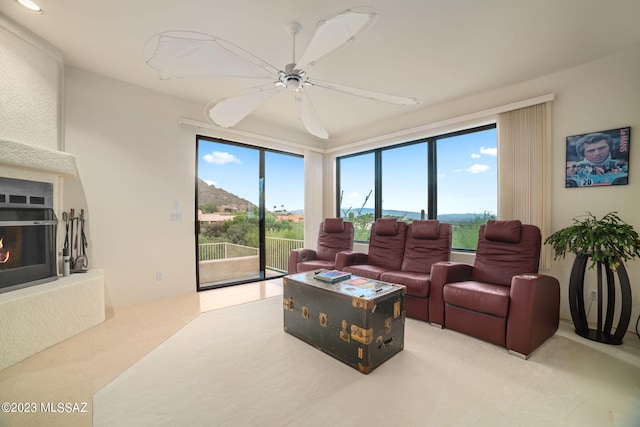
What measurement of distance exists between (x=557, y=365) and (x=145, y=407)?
Answer: 2.81 metres

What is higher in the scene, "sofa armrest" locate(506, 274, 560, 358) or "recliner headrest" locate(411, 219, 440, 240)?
"recliner headrest" locate(411, 219, 440, 240)

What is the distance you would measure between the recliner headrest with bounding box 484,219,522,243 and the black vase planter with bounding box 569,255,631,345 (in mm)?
511

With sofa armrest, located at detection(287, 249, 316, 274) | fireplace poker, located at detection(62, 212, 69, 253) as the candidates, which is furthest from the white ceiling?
sofa armrest, located at detection(287, 249, 316, 274)

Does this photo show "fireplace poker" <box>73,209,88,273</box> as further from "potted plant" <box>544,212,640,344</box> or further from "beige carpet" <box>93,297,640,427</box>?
"potted plant" <box>544,212,640,344</box>

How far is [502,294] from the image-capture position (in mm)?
2324

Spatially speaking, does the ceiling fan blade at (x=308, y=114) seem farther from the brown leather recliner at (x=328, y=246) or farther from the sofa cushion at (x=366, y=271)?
the brown leather recliner at (x=328, y=246)

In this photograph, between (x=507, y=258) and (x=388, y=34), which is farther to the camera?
(x=507, y=258)

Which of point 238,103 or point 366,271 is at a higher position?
point 238,103

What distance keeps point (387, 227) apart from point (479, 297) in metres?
1.57

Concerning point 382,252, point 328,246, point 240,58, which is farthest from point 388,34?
point 328,246

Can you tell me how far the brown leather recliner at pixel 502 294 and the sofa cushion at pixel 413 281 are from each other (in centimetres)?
8

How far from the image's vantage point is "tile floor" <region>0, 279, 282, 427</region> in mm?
1550

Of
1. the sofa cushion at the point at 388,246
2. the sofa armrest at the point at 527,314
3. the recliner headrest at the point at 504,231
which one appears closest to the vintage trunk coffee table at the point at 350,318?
the sofa armrest at the point at 527,314

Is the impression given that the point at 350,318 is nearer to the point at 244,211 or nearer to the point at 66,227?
the point at 244,211
